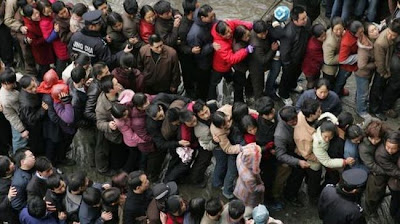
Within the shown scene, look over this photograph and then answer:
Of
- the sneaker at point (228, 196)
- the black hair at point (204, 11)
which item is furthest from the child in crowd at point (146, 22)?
the sneaker at point (228, 196)

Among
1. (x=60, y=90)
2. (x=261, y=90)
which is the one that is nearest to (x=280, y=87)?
(x=261, y=90)

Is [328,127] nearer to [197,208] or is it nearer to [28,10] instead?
[197,208]

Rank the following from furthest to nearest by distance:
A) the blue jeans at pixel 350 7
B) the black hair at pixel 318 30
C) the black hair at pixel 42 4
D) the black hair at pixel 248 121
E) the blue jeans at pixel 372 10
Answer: the blue jeans at pixel 350 7
the blue jeans at pixel 372 10
the black hair at pixel 42 4
the black hair at pixel 318 30
the black hair at pixel 248 121

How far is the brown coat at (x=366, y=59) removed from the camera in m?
7.48

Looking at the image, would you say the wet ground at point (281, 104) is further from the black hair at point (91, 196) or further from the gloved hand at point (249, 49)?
the black hair at point (91, 196)

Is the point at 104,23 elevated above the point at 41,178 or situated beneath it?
elevated above

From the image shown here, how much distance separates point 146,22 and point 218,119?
2.23 metres

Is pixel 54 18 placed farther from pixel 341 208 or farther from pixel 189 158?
pixel 341 208

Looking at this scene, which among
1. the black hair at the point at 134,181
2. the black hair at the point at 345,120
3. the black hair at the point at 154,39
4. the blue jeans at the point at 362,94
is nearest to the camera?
the black hair at the point at 134,181

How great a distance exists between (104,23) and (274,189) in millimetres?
3212

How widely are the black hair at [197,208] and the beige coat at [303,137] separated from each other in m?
1.36

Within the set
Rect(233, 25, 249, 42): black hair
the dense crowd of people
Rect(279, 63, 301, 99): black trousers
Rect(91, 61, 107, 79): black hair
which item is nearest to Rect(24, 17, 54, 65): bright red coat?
the dense crowd of people

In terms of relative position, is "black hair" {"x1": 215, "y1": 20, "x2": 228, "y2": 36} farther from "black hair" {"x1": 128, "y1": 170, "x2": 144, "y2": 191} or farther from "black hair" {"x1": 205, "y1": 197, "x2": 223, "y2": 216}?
"black hair" {"x1": 205, "y1": 197, "x2": 223, "y2": 216}

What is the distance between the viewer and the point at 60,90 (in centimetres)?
688
